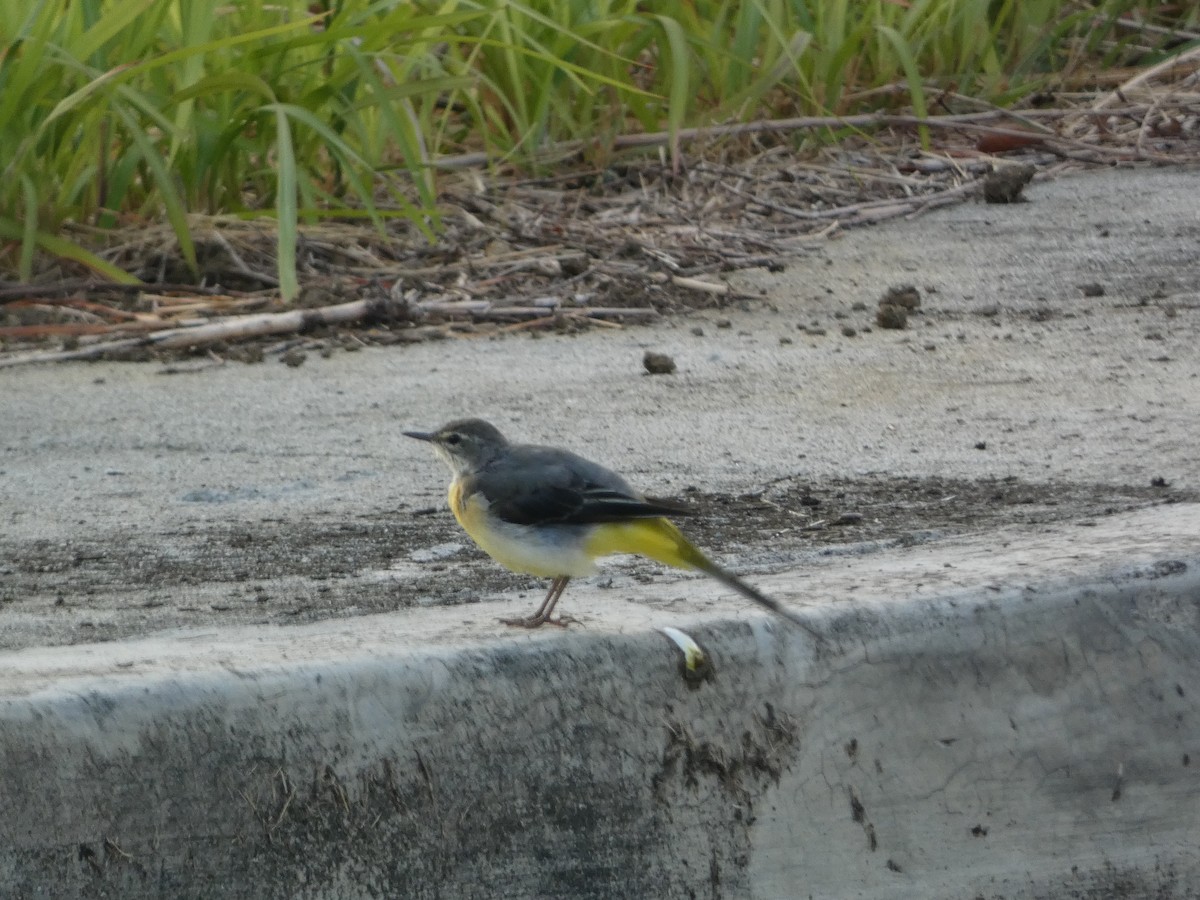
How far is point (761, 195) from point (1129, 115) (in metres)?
2.29

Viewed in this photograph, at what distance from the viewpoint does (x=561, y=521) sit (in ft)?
10.6

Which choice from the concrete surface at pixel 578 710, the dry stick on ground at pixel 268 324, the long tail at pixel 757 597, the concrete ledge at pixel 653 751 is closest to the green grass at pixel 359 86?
the dry stick on ground at pixel 268 324

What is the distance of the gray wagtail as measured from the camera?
3191 mm

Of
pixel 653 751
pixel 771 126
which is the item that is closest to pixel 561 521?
pixel 653 751

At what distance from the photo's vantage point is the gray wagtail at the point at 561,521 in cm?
319

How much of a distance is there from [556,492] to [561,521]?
0.06 meters

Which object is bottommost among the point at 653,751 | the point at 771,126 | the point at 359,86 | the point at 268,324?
the point at 268,324

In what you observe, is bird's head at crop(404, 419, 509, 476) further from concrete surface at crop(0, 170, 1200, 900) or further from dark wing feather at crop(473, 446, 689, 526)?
concrete surface at crop(0, 170, 1200, 900)

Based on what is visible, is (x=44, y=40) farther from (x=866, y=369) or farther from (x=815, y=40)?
(x=815, y=40)

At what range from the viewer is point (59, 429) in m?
4.95

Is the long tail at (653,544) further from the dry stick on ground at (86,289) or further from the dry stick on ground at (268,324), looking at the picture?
the dry stick on ground at (86,289)

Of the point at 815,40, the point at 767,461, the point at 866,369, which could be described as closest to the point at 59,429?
the point at 767,461

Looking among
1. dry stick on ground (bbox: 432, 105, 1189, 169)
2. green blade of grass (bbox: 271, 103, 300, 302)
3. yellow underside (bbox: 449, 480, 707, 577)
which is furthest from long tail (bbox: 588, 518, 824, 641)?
dry stick on ground (bbox: 432, 105, 1189, 169)

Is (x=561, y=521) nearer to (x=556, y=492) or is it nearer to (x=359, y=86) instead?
(x=556, y=492)
